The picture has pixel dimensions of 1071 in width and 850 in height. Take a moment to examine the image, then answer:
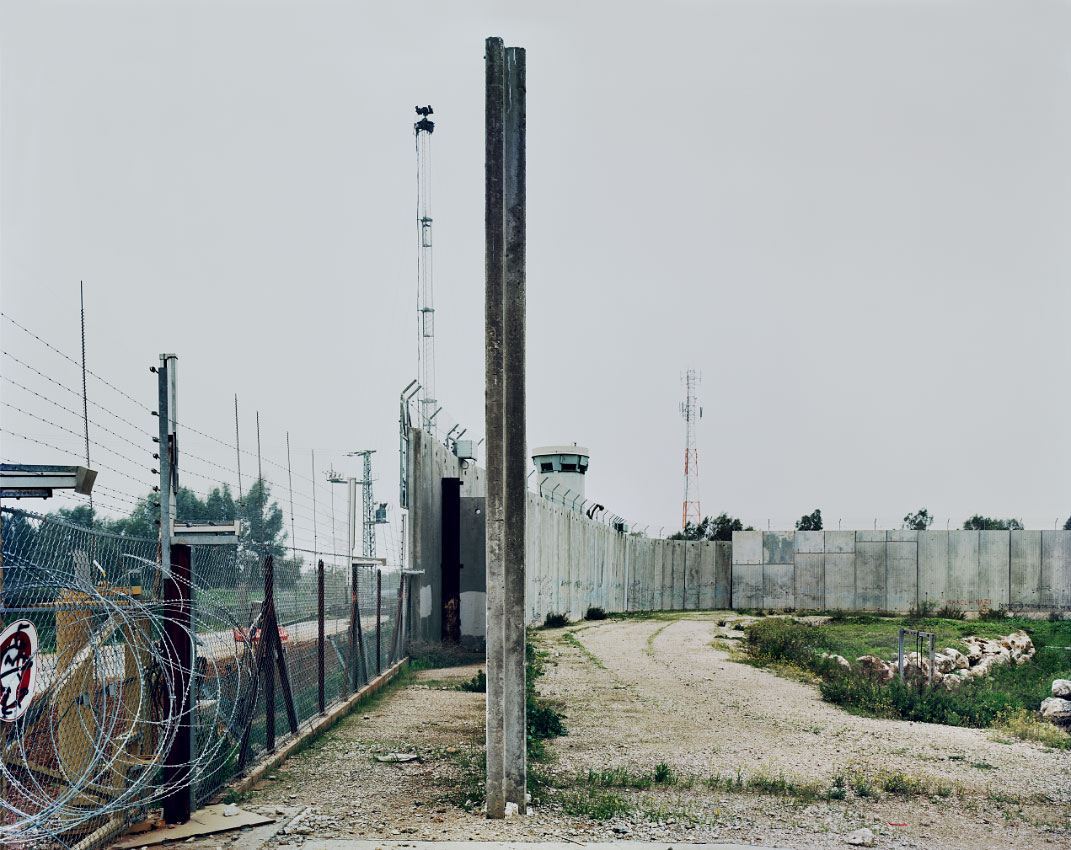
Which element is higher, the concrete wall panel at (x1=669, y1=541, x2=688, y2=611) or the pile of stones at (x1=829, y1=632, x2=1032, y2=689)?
the pile of stones at (x1=829, y1=632, x2=1032, y2=689)

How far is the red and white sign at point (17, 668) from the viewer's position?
4246mm

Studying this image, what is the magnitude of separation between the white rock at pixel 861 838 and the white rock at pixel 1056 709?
6122 mm

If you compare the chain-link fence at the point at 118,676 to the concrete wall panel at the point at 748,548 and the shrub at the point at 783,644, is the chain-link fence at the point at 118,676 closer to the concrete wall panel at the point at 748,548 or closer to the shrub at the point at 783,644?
the shrub at the point at 783,644

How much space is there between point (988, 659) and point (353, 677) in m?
12.7

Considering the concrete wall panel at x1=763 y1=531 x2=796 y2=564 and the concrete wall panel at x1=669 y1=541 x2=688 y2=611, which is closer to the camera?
the concrete wall panel at x1=763 y1=531 x2=796 y2=564

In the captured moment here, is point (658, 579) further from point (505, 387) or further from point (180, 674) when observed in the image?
point (180, 674)

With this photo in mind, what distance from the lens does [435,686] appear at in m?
13.0

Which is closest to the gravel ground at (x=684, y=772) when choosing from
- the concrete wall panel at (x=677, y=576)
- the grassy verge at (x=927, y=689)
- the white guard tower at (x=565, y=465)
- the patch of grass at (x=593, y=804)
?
the patch of grass at (x=593, y=804)

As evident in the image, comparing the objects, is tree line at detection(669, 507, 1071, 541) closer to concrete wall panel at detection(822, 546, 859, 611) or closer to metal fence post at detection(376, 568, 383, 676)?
concrete wall panel at detection(822, 546, 859, 611)

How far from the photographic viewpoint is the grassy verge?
36.8 feet

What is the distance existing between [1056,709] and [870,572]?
90.0 feet

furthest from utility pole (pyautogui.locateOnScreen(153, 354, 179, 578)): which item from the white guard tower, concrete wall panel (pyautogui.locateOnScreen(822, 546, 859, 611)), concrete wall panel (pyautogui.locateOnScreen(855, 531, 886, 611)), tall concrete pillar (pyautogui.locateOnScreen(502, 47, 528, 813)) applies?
concrete wall panel (pyautogui.locateOnScreen(855, 531, 886, 611))

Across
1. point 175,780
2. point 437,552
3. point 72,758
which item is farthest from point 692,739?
point 437,552

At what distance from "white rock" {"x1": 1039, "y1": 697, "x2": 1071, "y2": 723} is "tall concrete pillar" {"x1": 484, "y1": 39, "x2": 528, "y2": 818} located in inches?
→ 288
